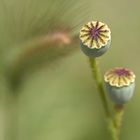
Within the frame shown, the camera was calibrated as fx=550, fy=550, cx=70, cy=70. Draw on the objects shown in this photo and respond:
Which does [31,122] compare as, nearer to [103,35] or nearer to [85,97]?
[85,97]

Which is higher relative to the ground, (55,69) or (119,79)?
(55,69)

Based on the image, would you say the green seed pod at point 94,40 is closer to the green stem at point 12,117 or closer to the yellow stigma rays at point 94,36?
the yellow stigma rays at point 94,36

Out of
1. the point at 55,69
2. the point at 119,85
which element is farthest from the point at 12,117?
the point at 119,85

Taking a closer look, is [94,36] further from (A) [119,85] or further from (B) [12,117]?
(B) [12,117]

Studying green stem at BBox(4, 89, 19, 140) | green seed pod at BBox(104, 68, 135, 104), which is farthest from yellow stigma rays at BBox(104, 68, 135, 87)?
green stem at BBox(4, 89, 19, 140)

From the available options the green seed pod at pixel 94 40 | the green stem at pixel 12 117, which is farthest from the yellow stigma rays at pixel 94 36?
the green stem at pixel 12 117

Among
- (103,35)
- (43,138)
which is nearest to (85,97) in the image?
(43,138)
